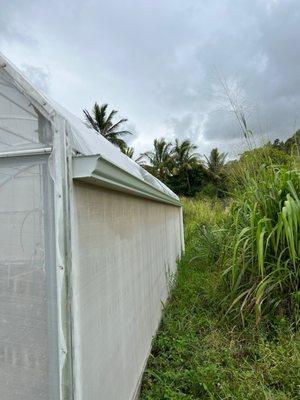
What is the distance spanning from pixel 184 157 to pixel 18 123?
28.1m

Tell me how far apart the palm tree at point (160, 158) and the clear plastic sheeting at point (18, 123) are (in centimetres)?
2595

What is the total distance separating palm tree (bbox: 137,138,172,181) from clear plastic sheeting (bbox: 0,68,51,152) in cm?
2595

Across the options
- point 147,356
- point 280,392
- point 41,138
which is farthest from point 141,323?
point 41,138

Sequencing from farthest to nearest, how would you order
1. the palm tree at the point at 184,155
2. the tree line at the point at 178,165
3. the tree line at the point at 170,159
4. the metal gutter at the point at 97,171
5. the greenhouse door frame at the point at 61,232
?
the palm tree at the point at 184,155, the tree line at the point at 178,165, the tree line at the point at 170,159, the metal gutter at the point at 97,171, the greenhouse door frame at the point at 61,232

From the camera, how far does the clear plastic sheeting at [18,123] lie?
1288 millimetres

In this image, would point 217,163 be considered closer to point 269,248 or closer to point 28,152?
point 269,248

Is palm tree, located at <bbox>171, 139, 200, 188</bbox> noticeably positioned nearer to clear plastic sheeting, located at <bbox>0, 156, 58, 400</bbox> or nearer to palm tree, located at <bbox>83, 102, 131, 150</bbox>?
palm tree, located at <bbox>83, 102, 131, 150</bbox>

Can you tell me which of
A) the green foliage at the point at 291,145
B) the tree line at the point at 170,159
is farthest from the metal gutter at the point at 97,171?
the tree line at the point at 170,159

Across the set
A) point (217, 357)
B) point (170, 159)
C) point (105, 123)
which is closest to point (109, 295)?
point (217, 357)

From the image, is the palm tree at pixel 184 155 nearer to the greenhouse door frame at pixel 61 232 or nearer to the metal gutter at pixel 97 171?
the metal gutter at pixel 97 171

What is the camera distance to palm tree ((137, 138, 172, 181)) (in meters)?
27.6

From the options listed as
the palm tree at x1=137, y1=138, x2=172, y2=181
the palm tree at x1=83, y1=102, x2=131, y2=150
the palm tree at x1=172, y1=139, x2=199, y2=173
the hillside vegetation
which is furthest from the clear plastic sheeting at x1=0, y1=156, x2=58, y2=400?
the palm tree at x1=172, y1=139, x2=199, y2=173

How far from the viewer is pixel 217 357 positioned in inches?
102

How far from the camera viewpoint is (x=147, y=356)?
2764mm
